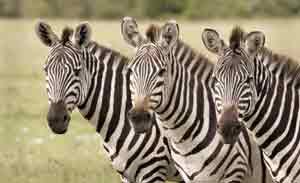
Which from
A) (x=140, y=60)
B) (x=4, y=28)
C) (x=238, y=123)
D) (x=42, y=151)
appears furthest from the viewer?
(x=4, y=28)

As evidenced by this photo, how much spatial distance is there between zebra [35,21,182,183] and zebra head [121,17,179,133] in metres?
0.63

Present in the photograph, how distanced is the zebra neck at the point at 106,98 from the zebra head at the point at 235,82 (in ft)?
5.19

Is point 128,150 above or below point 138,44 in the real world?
below

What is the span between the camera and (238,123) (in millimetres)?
8539

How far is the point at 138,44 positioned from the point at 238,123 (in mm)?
1467

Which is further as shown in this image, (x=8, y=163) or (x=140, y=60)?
(x=8, y=163)

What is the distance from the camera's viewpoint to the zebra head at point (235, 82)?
8547mm

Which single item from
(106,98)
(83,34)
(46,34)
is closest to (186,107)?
(106,98)

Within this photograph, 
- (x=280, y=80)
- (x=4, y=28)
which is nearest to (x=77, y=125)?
(x=280, y=80)

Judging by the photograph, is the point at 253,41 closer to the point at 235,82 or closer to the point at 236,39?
the point at 236,39

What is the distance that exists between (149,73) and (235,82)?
3.03 ft

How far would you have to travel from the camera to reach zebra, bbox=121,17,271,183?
29.8 feet

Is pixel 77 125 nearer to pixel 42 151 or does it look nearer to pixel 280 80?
pixel 42 151

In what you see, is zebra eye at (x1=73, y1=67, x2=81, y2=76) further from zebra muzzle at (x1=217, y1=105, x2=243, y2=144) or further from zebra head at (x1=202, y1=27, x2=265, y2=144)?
zebra muzzle at (x1=217, y1=105, x2=243, y2=144)
